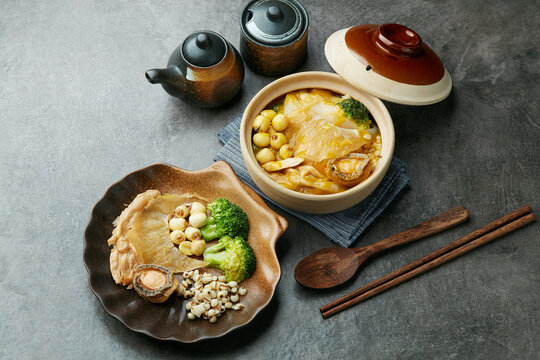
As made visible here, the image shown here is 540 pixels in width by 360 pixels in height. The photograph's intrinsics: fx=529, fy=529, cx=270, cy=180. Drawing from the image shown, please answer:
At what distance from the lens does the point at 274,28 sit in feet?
11.2

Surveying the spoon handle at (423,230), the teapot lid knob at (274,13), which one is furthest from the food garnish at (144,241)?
the teapot lid knob at (274,13)

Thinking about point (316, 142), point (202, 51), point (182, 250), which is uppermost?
point (202, 51)

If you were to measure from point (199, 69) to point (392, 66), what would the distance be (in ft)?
3.86

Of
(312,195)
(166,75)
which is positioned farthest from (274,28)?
(312,195)

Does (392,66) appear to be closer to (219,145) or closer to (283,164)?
(283,164)

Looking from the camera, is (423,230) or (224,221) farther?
(423,230)

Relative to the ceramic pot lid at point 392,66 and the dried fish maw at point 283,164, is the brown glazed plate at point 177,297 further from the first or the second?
the ceramic pot lid at point 392,66

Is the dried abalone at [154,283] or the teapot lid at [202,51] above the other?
the teapot lid at [202,51]

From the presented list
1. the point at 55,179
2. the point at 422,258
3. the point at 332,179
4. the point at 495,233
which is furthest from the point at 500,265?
the point at 55,179

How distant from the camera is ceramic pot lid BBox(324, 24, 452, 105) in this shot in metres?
3.07

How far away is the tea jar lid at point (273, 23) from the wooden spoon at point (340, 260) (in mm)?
1397

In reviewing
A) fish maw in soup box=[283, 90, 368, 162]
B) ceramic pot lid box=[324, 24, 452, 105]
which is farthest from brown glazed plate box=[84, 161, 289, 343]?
ceramic pot lid box=[324, 24, 452, 105]

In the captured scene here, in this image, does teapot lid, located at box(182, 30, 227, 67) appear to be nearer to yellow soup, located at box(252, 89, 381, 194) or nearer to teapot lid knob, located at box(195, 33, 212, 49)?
teapot lid knob, located at box(195, 33, 212, 49)

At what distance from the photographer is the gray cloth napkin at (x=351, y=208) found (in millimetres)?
3248
